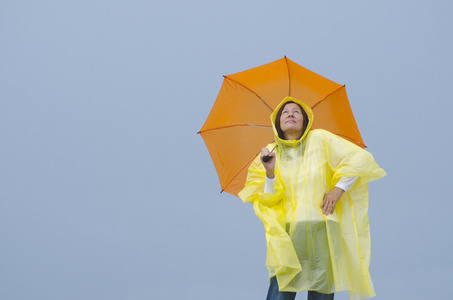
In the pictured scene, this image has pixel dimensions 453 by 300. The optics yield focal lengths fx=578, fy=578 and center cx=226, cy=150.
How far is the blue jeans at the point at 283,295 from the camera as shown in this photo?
277cm

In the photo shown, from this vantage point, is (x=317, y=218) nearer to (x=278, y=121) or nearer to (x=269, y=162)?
(x=269, y=162)

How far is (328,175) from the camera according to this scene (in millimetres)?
2877

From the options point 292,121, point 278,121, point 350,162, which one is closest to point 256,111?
point 278,121

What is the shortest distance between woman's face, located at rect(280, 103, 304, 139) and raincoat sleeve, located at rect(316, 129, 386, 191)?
0.50ft

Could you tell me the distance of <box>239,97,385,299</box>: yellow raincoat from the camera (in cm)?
273

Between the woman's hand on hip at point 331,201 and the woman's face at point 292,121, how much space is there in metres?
0.38

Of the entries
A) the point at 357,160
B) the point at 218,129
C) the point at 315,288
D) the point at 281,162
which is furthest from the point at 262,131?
the point at 315,288

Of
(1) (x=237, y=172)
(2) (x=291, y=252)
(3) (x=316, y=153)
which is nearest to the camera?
(2) (x=291, y=252)

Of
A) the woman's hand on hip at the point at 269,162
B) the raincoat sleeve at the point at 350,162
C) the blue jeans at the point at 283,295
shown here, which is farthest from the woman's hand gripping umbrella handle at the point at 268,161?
the blue jeans at the point at 283,295

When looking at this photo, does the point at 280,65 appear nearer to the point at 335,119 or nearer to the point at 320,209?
the point at 335,119

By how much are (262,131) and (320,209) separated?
0.81 m

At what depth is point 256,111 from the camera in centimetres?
350

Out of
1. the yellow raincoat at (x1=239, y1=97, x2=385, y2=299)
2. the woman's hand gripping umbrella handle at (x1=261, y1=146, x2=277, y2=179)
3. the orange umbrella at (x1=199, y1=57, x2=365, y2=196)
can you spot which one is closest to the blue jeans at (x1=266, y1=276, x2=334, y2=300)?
the yellow raincoat at (x1=239, y1=97, x2=385, y2=299)

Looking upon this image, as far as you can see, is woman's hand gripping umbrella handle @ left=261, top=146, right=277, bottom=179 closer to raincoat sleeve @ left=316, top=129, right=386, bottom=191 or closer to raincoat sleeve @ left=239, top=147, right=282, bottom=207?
raincoat sleeve @ left=239, top=147, right=282, bottom=207
